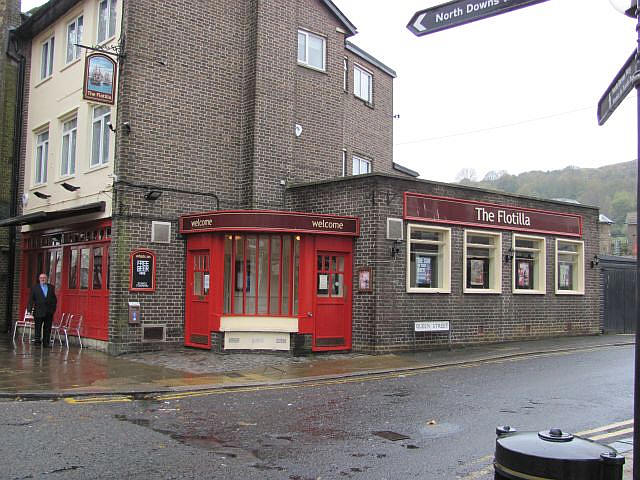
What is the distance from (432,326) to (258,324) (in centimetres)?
441

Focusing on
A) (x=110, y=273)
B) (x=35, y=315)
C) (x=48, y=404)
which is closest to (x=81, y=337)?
(x=35, y=315)

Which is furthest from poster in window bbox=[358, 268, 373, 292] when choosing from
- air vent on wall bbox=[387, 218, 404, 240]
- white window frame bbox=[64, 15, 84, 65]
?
white window frame bbox=[64, 15, 84, 65]

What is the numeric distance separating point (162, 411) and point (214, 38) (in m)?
11.4

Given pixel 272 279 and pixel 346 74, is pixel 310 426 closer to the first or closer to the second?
pixel 272 279

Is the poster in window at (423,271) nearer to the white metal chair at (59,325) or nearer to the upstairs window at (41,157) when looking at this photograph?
the white metal chair at (59,325)

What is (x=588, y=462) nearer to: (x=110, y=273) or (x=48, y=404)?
(x=48, y=404)

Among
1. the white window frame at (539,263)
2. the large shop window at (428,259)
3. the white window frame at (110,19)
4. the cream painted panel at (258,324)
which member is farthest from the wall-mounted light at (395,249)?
the white window frame at (110,19)

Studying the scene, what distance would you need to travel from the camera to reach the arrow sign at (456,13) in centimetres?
488

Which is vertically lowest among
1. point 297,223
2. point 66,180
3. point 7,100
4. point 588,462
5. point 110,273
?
point 588,462

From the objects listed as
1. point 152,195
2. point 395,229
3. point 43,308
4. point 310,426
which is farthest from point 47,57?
point 310,426

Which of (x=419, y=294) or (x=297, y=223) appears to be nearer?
(x=297, y=223)

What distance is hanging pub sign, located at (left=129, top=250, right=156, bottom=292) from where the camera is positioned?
15156 millimetres

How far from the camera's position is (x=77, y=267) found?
1750cm

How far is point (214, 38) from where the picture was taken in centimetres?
1708
